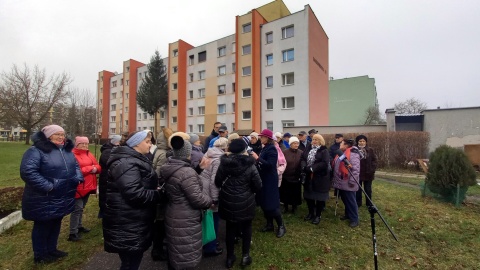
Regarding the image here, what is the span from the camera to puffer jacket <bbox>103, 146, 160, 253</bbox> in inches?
98.5

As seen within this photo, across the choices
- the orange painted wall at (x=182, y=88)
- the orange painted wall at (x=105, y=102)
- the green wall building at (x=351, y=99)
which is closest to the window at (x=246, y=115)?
the orange painted wall at (x=182, y=88)

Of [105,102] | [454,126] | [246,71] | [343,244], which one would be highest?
[246,71]

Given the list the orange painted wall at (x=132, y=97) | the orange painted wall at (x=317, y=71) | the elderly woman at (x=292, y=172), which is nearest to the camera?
the elderly woman at (x=292, y=172)

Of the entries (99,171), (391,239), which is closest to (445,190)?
(391,239)

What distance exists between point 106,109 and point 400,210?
54.2 m

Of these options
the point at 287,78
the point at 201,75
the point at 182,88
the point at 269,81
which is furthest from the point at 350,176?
the point at 182,88

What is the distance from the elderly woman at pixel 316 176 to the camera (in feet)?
16.2

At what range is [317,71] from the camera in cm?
2705

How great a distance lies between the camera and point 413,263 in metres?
3.74

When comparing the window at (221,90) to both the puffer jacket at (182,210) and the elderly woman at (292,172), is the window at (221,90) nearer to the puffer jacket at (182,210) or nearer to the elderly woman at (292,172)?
the elderly woman at (292,172)

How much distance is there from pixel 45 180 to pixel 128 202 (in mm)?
1569

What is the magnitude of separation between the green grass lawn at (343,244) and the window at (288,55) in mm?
22507

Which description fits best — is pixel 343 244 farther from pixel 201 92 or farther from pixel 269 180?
pixel 201 92

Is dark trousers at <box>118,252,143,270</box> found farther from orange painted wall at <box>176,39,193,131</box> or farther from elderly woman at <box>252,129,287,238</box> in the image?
orange painted wall at <box>176,39,193,131</box>
